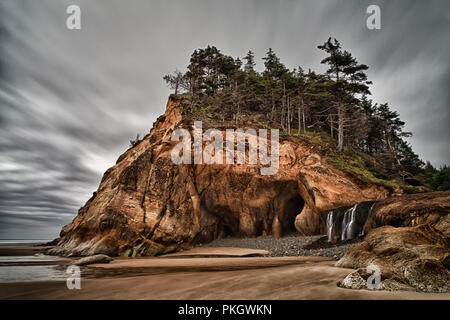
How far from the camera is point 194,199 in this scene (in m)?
22.3

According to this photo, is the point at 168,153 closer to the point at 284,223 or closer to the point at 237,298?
the point at 284,223

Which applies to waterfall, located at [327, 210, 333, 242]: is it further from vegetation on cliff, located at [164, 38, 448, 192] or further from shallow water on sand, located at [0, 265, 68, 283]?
shallow water on sand, located at [0, 265, 68, 283]

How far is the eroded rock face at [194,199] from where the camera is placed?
17.5 m

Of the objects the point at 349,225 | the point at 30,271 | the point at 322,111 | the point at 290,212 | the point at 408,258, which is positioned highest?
the point at 322,111

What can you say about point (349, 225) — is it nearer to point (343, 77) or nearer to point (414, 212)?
point (414, 212)

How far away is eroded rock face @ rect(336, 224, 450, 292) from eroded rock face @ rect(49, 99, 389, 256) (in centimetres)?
1136

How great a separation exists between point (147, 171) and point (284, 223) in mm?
15307

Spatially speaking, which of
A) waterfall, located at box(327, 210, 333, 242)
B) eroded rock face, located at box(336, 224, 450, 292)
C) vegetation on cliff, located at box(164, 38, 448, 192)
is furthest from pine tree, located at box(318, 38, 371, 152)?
eroded rock face, located at box(336, 224, 450, 292)

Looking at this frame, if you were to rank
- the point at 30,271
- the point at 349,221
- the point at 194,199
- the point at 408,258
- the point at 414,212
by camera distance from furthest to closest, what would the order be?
the point at 194,199 → the point at 349,221 → the point at 414,212 → the point at 30,271 → the point at 408,258

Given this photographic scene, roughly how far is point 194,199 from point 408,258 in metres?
18.5

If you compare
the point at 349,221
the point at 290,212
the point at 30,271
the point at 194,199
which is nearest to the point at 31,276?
the point at 30,271

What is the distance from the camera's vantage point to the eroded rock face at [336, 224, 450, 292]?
15.1ft

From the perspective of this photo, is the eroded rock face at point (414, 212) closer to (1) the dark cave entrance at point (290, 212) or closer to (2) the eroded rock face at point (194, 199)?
(2) the eroded rock face at point (194, 199)

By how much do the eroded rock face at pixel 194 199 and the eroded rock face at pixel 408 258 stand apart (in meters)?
11.4
